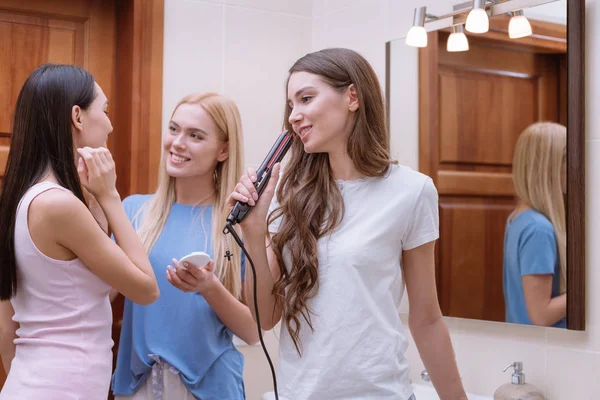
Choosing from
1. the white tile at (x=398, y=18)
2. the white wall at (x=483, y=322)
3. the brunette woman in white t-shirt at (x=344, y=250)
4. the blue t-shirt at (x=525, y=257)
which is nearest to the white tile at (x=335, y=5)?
the white wall at (x=483, y=322)

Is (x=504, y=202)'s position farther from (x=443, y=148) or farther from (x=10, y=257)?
(x=10, y=257)

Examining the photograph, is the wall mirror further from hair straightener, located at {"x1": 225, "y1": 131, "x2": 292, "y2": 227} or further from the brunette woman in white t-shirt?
hair straightener, located at {"x1": 225, "y1": 131, "x2": 292, "y2": 227}

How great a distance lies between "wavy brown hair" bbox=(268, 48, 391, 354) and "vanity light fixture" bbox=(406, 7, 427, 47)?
0.73 m

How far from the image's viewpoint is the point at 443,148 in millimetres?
2002

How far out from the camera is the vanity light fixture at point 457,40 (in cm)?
193

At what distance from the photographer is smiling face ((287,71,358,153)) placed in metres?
1.30

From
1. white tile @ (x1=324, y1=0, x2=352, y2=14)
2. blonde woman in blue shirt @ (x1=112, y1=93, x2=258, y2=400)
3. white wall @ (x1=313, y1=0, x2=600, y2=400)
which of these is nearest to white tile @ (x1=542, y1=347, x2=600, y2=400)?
white wall @ (x1=313, y1=0, x2=600, y2=400)

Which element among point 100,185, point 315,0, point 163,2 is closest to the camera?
point 100,185

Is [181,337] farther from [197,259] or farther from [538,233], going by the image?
[538,233]

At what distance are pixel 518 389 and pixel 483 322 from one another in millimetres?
227

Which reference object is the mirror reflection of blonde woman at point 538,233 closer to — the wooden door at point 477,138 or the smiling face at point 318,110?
the wooden door at point 477,138

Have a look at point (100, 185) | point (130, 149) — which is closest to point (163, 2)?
point (130, 149)

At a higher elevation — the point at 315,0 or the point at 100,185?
the point at 315,0

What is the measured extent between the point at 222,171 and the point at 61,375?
655 millimetres
